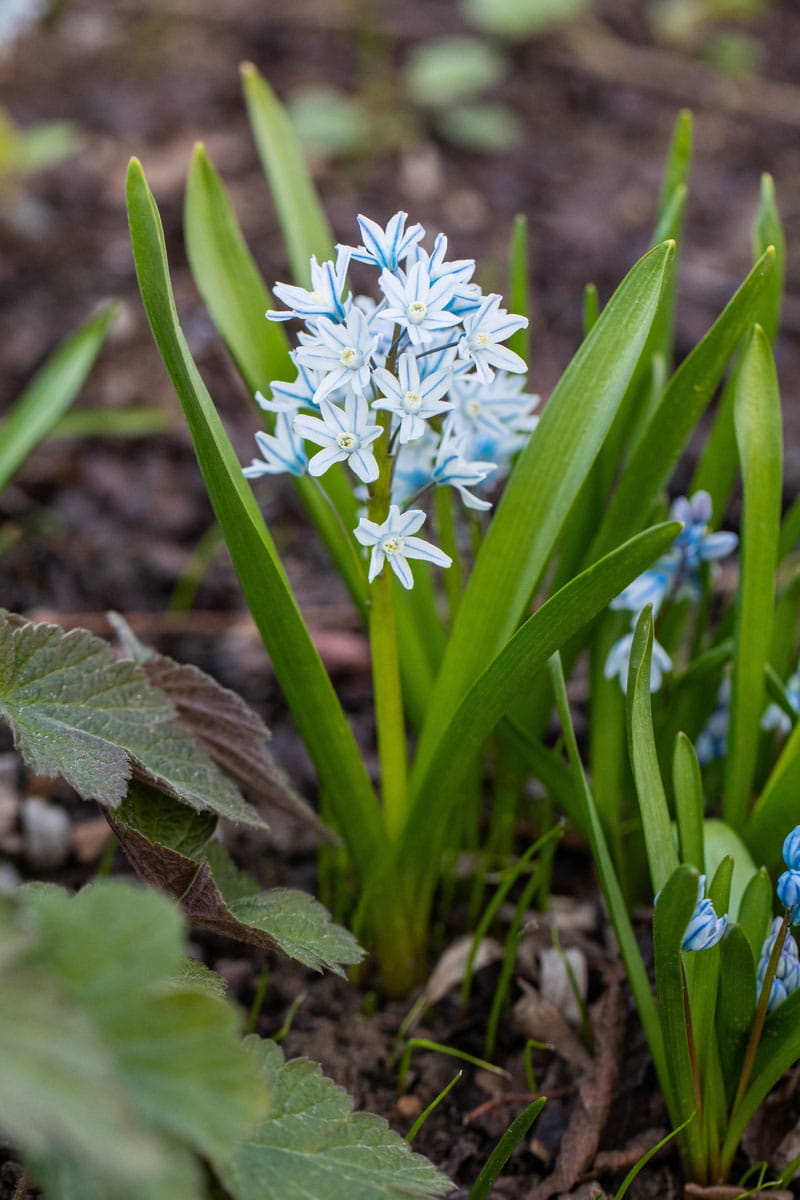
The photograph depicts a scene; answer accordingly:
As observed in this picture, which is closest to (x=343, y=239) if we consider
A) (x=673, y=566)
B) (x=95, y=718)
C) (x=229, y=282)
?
(x=229, y=282)

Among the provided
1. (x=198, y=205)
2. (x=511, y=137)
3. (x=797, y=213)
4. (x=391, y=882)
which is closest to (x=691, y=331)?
(x=797, y=213)

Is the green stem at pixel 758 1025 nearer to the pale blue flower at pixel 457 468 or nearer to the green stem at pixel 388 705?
the green stem at pixel 388 705

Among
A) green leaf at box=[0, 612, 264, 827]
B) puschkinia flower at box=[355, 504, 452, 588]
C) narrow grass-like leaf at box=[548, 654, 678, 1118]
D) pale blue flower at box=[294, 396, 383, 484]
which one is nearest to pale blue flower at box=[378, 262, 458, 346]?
pale blue flower at box=[294, 396, 383, 484]

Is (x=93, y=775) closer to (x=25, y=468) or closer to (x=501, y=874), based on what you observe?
(x=501, y=874)

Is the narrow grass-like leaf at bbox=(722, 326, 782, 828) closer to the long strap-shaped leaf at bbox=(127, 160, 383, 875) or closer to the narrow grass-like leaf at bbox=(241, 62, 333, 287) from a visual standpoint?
the long strap-shaped leaf at bbox=(127, 160, 383, 875)

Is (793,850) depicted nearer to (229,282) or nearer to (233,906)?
(233,906)
